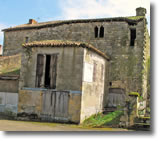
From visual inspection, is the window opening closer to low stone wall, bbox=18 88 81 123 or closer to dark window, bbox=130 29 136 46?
low stone wall, bbox=18 88 81 123

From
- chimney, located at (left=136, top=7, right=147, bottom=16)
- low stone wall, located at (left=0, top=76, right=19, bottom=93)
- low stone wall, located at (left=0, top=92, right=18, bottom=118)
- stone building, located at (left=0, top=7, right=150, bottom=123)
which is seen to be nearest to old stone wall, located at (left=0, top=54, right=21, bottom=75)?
low stone wall, located at (left=0, top=76, right=19, bottom=93)

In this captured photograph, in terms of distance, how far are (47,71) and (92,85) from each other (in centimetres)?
268

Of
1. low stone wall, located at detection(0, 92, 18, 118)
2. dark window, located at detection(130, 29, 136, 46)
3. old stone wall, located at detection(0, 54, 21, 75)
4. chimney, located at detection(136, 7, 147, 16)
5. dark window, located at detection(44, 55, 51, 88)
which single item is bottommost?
low stone wall, located at detection(0, 92, 18, 118)

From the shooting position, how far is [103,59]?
14.7 m

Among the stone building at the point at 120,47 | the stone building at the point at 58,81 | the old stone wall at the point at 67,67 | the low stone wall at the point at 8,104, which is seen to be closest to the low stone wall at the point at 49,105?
the stone building at the point at 58,81

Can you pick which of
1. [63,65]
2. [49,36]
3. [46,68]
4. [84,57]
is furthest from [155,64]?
[49,36]

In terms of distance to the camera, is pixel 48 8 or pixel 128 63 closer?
pixel 48 8

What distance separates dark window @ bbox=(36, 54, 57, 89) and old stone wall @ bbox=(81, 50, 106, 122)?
1.71m

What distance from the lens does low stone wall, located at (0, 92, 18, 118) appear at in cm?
1287

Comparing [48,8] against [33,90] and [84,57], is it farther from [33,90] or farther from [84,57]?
[33,90]

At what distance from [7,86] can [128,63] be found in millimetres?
8346

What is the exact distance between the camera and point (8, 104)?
43.2ft

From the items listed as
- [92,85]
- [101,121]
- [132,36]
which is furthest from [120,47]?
[101,121]

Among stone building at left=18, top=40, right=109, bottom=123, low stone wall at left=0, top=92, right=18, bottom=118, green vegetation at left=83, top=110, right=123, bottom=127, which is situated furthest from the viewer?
low stone wall at left=0, top=92, right=18, bottom=118
